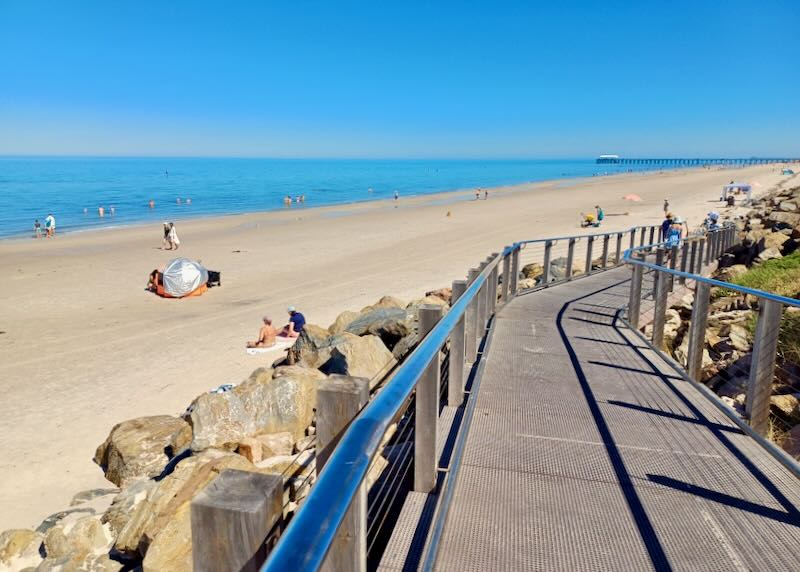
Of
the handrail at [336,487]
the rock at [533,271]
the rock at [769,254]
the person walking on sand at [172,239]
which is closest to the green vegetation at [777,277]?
the rock at [769,254]

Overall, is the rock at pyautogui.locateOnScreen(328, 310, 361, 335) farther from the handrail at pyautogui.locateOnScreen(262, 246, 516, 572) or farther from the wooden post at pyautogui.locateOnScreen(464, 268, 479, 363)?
the handrail at pyautogui.locateOnScreen(262, 246, 516, 572)

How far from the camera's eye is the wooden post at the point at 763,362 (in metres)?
4.26

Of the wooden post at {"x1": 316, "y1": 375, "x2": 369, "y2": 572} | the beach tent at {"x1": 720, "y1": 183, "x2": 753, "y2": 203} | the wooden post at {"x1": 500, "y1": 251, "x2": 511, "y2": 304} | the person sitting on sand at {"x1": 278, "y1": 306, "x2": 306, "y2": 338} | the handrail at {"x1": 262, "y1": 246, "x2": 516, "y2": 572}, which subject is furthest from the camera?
the beach tent at {"x1": 720, "y1": 183, "x2": 753, "y2": 203}

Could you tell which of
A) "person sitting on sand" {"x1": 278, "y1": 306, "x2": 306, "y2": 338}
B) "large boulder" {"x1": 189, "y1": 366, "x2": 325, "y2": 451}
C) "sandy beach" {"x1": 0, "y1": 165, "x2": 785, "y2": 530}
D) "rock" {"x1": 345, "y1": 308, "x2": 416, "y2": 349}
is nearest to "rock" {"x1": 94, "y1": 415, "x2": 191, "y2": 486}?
"sandy beach" {"x1": 0, "y1": 165, "x2": 785, "y2": 530}

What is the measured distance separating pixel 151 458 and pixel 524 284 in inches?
365

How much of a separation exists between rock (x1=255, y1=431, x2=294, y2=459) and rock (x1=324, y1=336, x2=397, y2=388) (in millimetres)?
1218

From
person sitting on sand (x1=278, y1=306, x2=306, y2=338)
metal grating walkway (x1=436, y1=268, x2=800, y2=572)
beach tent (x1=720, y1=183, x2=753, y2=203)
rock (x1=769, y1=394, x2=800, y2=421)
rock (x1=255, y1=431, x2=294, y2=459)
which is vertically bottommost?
person sitting on sand (x1=278, y1=306, x2=306, y2=338)

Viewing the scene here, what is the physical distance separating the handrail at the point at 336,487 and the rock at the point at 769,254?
13.6 metres

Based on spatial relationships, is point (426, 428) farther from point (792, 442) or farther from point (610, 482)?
point (792, 442)

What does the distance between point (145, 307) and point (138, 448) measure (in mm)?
10097

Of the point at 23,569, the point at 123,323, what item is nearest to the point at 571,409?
the point at 23,569

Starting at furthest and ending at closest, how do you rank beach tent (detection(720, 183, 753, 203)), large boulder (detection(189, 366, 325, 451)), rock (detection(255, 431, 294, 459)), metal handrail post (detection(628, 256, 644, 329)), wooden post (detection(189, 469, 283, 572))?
beach tent (detection(720, 183, 753, 203))
metal handrail post (detection(628, 256, 644, 329))
large boulder (detection(189, 366, 325, 451))
rock (detection(255, 431, 294, 459))
wooden post (detection(189, 469, 283, 572))

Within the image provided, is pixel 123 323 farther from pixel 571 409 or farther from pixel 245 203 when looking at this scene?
pixel 245 203

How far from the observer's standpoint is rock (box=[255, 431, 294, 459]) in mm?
6521
